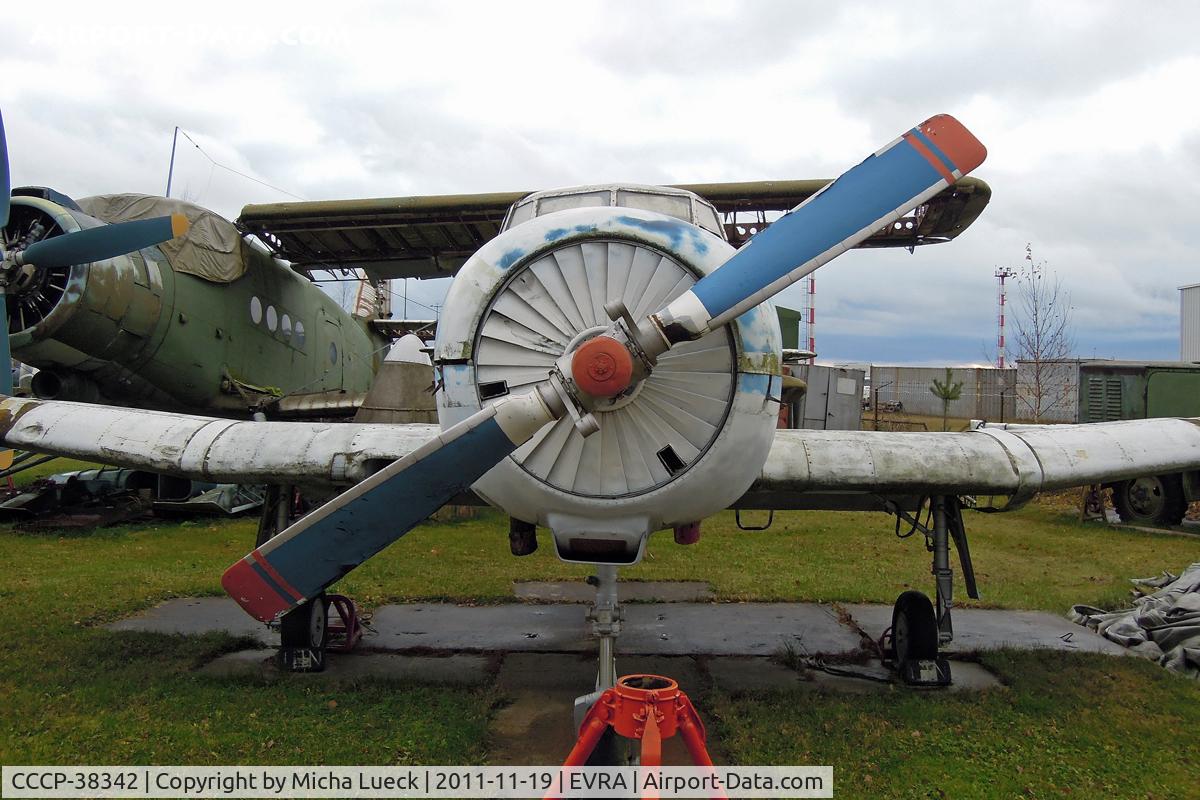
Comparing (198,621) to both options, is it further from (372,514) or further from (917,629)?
(917,629)

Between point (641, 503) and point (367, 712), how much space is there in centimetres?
248

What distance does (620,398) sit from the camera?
308 cm

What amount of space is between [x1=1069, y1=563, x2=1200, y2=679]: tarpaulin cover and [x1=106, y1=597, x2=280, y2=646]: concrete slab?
6845mm

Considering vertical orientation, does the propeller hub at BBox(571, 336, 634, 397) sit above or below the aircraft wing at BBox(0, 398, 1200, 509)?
above

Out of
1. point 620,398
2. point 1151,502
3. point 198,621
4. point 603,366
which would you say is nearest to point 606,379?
point 603,366

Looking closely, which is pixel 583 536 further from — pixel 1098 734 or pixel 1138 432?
pixel 1138 432

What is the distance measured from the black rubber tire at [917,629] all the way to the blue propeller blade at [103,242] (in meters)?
7.14

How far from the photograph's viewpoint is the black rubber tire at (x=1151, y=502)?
12.2m

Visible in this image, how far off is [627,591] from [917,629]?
3.60 metres

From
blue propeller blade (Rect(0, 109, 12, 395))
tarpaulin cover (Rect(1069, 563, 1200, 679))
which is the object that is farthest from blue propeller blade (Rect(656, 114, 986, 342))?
blue propeller blade (Rect(0, 109, 12, 395))

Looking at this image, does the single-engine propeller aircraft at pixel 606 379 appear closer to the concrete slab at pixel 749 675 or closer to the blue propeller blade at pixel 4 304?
the concrete slab at pixel 749 675

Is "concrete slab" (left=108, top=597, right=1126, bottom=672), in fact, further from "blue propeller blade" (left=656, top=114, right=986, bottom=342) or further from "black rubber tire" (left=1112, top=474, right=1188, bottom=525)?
"black rubber tire" (left=1112, top=474, right=1188, bottom=525)

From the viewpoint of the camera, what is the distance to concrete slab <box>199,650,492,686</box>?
5.25 meters

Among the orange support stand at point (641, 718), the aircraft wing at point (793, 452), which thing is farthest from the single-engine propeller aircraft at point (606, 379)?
the aircraft wing at point (793, 452)
